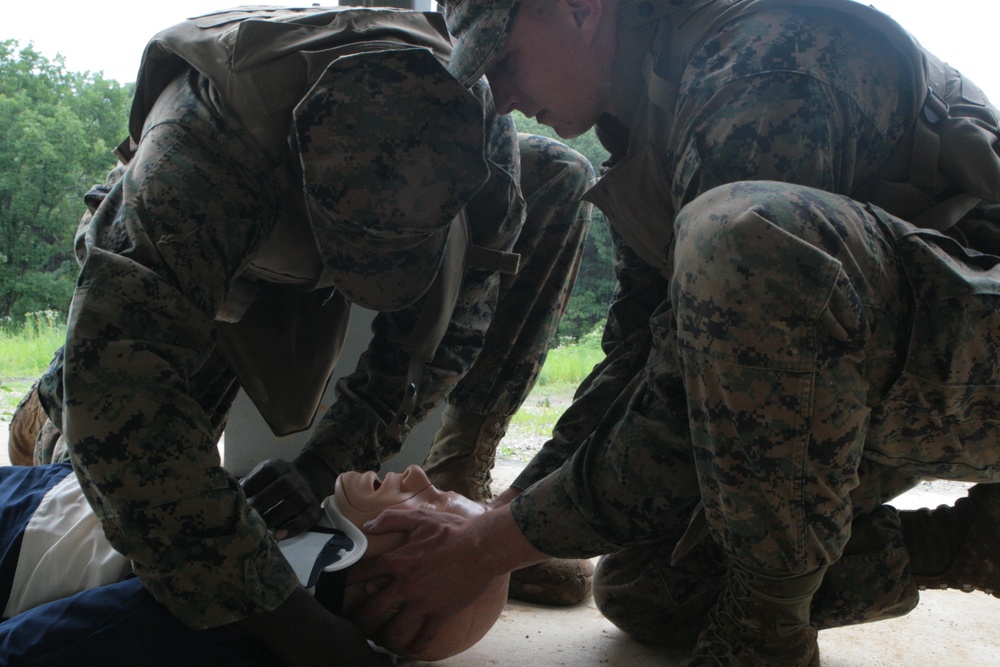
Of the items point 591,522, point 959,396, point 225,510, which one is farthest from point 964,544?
point 225,510

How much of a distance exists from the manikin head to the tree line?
255 centimetres

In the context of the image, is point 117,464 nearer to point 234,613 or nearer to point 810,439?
point 234,613

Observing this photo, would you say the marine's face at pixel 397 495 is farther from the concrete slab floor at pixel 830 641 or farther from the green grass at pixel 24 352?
the green grass at pixel 24 352

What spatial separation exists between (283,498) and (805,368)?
47.0 inches

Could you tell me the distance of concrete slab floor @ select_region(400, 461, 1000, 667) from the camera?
187cm

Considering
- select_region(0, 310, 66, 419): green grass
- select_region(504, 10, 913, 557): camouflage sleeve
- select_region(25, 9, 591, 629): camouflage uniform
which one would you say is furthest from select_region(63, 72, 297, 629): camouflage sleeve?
select_region(0, 310, 66, 419): green grass

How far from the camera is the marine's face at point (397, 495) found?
1.93 metres

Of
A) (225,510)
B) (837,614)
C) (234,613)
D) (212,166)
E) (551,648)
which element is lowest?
(551,648)

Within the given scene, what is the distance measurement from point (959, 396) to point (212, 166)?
1.41 meters

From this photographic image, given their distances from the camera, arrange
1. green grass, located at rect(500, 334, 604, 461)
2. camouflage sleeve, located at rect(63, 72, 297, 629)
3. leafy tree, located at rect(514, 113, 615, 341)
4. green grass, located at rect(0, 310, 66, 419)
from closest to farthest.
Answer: camouflage sleeve, located at rect(63, 72, 297, 629) < leafy tree, located at rect(514, 113, 615, 341) < green grass, located at rect(500, 334, 604, 461) < green grass, located at rect(0, 310, 66, 419)

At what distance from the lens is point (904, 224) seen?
151cm

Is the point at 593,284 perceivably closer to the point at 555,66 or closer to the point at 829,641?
the point at 555,66

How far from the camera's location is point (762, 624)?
5.02 feet

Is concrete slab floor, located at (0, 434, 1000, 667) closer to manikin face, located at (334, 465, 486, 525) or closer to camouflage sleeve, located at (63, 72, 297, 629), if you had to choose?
manikin face, located at (334, 465, 486, 525)
